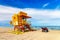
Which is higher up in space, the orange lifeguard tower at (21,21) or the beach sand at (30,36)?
the orange lifeguard tower at (21,21)

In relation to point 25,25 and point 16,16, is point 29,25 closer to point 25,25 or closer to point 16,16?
point 25,25

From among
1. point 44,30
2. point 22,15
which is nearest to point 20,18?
point 22,15

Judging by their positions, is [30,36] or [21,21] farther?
[21,21]

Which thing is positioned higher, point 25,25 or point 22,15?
point 22,15

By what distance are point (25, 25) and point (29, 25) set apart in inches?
34.4

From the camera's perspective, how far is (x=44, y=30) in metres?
28.2

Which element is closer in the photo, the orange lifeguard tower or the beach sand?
the beach sand

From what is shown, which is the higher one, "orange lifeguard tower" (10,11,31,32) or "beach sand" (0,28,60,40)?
"orange lifeguard tower" (10,11,31,32)

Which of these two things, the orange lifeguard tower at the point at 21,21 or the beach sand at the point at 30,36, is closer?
the beach sand at the point at 30,36

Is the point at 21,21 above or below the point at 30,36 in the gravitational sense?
above

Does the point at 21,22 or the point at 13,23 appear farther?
the point at 13,23

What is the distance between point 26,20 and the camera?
100 ft

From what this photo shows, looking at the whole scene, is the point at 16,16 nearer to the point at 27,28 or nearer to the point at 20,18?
the point at 20,18

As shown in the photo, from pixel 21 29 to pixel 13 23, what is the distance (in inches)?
157
